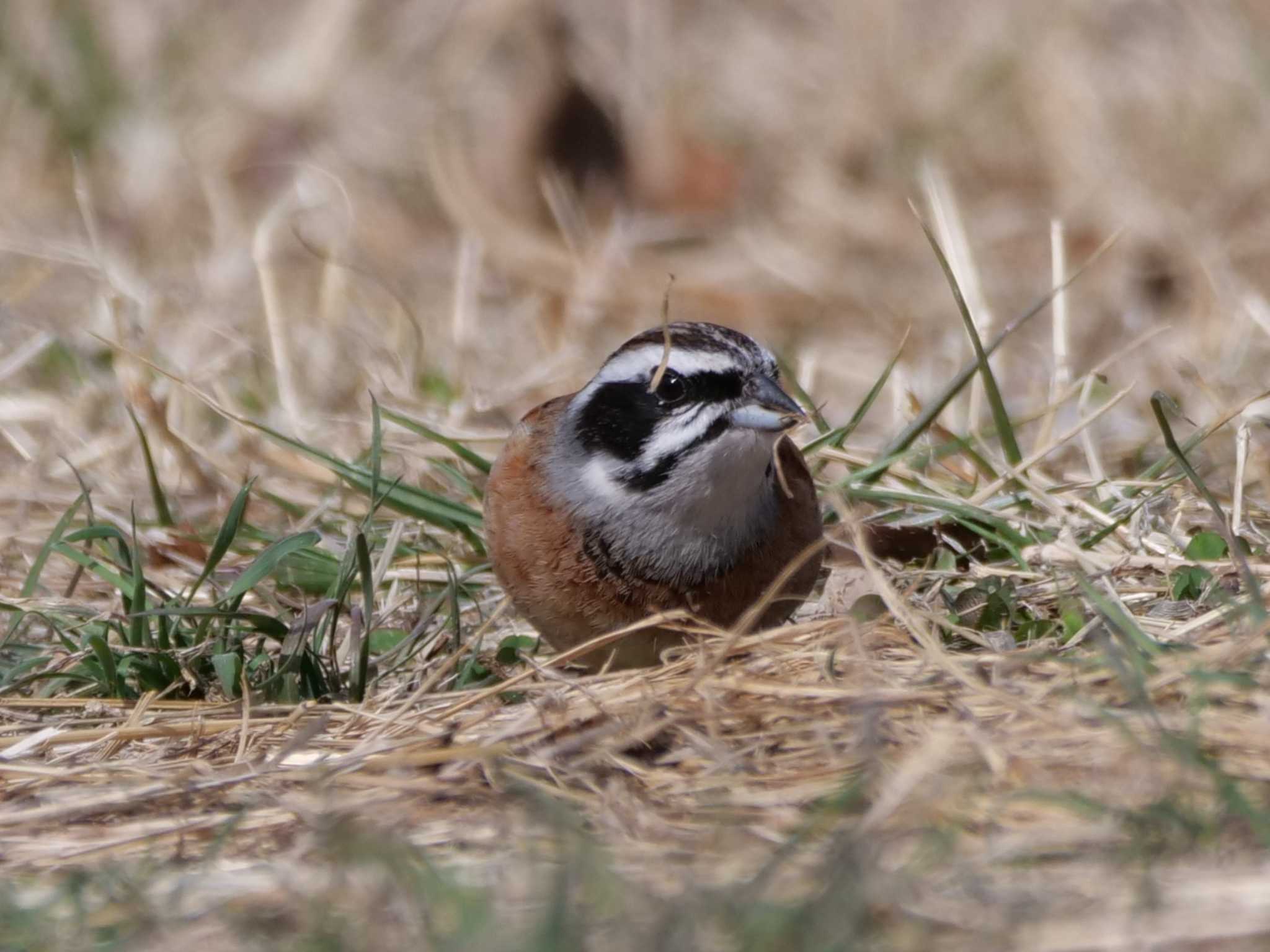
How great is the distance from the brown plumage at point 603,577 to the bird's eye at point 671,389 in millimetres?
362

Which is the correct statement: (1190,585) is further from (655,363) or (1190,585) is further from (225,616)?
(225,616)

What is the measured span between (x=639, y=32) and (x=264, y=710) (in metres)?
7.03

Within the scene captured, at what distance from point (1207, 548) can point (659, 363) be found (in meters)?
1.49

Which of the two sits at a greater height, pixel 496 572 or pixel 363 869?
pixel 496 572

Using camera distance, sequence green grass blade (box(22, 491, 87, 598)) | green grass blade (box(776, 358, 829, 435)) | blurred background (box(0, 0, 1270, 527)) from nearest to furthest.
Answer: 1. green grass blade (box(22, 491, 87, 598))
2. green grass blade (box(776, 358, 829, 435))
3. blurred background (box(0, 0, 1270, 527))

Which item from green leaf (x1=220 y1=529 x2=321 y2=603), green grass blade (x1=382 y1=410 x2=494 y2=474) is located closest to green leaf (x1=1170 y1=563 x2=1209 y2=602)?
green grass blade (x1=382 y1=410 x2=494 y2=474)

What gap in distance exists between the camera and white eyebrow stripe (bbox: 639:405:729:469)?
386 centimetres

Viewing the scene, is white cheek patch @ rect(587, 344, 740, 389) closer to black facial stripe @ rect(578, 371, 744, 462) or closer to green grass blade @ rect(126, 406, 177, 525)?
black facial stripe @ rect(578, 371, 744, 462)

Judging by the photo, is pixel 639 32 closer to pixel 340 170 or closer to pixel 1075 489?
pixel 340 170

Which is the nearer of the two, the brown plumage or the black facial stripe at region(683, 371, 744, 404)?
the black facial stripe at region(683, 371, 744, 404)

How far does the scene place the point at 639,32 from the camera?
32.9 feet

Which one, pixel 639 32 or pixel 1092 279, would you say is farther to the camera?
pixel 639 32

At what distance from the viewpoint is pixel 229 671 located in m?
3.86

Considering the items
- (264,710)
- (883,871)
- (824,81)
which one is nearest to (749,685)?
(883,871)
